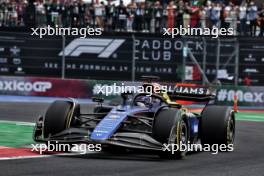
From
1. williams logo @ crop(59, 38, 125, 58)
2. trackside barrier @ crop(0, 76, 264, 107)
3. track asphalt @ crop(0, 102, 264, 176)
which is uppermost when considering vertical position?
williams logo @ crop(59, 38, 125, 58)

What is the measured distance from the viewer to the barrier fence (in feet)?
89.6

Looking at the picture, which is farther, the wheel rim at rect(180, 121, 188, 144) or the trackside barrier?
the trackside barrier

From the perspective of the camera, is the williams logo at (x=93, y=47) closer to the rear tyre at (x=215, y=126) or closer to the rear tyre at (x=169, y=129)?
the rear tyre at (x=215, y=126)

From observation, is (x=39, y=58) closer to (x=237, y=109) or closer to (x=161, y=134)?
(x=237, y=109)

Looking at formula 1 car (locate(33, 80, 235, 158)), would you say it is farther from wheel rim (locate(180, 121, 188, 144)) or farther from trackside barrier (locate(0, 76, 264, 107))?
trackside barrier (locate(0, 76, 264, 107))

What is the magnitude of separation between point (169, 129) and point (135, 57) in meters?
16.6

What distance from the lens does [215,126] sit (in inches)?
523

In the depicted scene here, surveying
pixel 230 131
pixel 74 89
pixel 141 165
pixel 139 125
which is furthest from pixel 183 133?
pixel 74 89

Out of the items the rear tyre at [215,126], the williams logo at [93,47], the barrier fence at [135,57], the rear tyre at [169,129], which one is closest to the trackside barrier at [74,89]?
the barrier fence at [135,57]

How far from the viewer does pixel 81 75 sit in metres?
29.3

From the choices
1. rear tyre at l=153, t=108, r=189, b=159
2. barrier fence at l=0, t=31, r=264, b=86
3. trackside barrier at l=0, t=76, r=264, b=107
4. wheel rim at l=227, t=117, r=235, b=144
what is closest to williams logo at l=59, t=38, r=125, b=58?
barrier fence at l=0, t=31, r=264, b=86

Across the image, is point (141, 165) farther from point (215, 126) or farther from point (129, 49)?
point (129, 49)

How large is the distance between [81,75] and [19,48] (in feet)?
8.16

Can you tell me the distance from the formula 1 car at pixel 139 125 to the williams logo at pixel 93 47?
1560 cm
